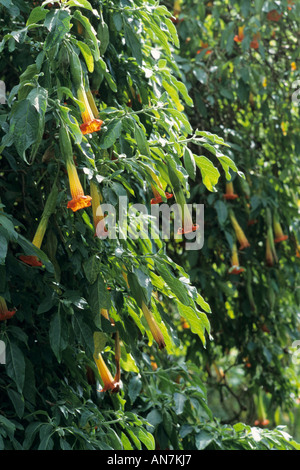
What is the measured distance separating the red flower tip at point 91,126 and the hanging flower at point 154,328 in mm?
498

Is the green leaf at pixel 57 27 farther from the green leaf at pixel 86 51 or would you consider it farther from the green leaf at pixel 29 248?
the green leaf at pixel 29 248

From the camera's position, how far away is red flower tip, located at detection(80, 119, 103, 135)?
6.40ft

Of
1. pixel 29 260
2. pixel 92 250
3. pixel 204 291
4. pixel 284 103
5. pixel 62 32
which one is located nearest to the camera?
pixel 62 32

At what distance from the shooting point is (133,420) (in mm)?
2377

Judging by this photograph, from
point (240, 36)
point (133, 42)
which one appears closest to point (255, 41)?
point (240, 36)

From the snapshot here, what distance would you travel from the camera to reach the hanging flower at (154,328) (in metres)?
2.05

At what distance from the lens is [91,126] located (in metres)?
1.96

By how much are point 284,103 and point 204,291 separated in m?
1.16

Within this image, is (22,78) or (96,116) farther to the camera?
(96,116)

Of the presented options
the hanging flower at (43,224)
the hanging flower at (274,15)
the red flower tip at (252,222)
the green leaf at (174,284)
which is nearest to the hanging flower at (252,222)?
the red flower tip at (252,222)

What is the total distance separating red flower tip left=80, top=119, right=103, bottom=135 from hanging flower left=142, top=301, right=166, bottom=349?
498 mm

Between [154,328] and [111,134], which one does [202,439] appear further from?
[111,134]

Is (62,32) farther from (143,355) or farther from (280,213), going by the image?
(280,213)
